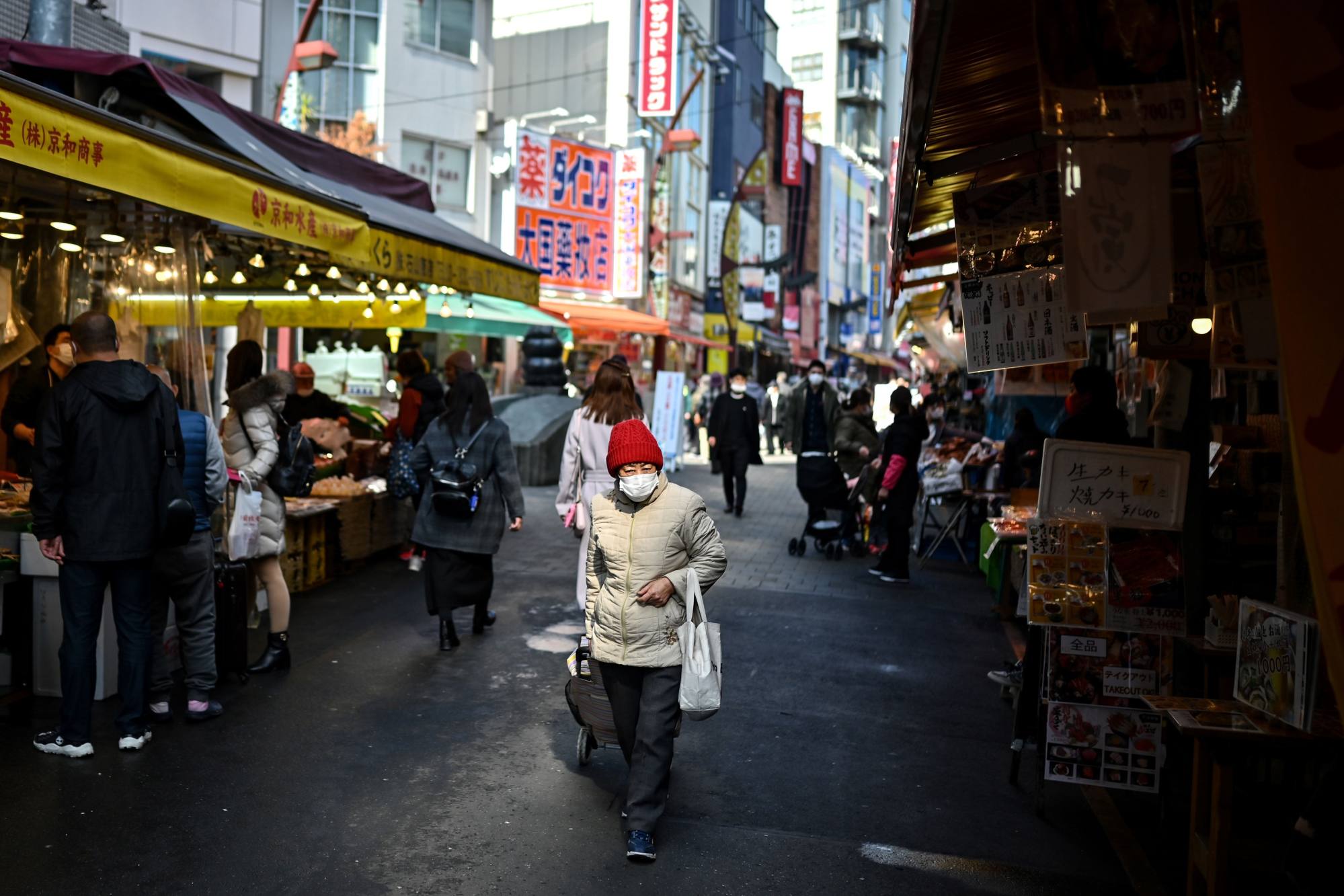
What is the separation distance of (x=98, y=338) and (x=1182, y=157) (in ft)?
16.6

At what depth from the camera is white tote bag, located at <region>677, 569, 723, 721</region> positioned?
4824mm

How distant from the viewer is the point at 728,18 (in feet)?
140

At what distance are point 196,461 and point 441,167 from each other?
20460mm

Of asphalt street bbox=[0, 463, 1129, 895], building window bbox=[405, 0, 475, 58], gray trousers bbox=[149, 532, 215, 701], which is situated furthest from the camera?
building window bbox=[405, 0, 475, 58]

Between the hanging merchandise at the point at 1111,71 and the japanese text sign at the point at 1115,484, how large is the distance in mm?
2100

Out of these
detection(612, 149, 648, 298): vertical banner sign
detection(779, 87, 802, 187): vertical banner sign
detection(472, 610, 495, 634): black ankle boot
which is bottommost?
detection(472, 610, 495, 634): black ankle boot

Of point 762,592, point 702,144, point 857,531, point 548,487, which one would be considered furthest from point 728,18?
point 762,592

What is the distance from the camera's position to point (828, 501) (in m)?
13.1

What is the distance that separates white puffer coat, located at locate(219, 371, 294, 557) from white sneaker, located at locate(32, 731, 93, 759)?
184cm

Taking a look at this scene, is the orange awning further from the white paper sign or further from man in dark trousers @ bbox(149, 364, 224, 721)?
the white paper sign

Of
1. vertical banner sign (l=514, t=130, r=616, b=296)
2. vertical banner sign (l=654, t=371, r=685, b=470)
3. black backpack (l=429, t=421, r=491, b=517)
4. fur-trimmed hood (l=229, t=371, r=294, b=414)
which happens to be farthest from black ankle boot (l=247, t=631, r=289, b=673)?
vertical banner sign (l=514, t=130, r=616, b=296)

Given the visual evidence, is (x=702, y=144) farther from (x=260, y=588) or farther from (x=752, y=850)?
(x=752, y=850)

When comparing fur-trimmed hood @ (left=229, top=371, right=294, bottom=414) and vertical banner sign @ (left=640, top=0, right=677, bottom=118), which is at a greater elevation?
vertical banner sign @ (left=640, top=0, right=677, bottom=118)

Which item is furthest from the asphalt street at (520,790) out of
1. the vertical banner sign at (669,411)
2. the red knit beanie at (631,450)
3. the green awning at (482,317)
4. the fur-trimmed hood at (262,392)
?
the vertical banner sign at (669,411)
